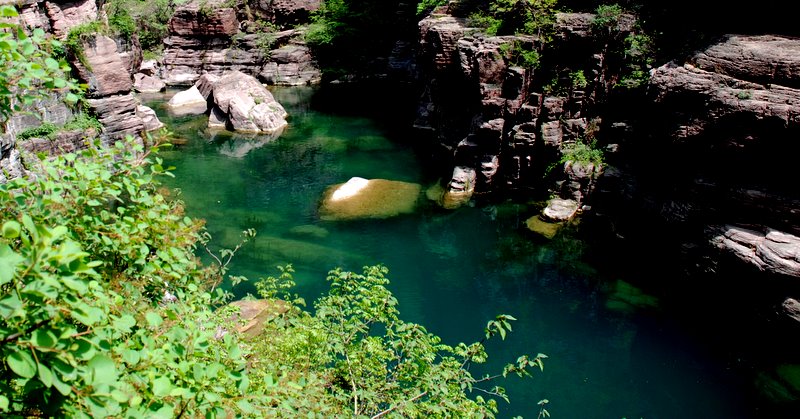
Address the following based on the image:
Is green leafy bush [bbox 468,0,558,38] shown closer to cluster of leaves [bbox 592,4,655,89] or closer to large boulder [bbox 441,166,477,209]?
cluster of leaves [bbox 592,4,655,89]

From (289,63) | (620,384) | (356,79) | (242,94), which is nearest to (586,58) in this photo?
(620,384)

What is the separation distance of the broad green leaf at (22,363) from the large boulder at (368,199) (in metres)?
16.5

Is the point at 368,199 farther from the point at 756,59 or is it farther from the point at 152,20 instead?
the point at 152,20

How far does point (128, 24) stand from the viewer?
31.4 m

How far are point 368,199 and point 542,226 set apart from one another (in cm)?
622

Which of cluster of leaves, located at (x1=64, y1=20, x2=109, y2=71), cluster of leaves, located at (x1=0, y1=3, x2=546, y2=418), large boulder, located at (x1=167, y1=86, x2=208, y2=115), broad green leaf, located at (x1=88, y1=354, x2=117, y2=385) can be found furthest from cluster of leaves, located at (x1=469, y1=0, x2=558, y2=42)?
broad green leaf, located at (x1=88, y1=354, x2=117, y2=385)

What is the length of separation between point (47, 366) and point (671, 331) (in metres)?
14.2

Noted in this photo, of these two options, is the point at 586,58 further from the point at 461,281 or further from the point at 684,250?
the point at 461,281

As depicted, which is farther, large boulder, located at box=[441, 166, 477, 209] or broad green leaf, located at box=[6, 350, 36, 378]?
large boulder, located at box=[441, 166, 477, 209]

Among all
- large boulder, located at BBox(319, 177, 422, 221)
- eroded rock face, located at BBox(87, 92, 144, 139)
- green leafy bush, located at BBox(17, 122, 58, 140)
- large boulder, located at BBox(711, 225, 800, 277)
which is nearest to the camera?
large boulder, located at BBox(711, 225, 800, 277)

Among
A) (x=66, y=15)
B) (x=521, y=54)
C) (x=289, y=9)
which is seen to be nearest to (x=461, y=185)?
(x=521, y=54)

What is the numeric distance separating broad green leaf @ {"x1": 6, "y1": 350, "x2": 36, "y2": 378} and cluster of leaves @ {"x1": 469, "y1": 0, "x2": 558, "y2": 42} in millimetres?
19709

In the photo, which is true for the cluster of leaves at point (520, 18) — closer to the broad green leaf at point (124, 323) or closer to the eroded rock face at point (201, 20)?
the broad green leaf at point (124, 323)

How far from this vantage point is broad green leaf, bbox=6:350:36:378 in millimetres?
2498
